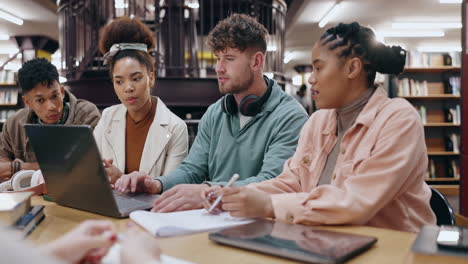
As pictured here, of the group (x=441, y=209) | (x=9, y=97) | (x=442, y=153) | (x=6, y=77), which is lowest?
(x=442, y=153)

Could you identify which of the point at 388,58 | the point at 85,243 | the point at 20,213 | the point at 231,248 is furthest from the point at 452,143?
the point at 85,243

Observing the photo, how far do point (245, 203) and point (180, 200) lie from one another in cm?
24

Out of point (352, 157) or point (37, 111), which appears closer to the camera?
point (352, 157)

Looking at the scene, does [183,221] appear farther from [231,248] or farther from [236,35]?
[236,35]

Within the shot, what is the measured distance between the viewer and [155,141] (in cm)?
230

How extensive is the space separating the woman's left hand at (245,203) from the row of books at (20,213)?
1.58 feet

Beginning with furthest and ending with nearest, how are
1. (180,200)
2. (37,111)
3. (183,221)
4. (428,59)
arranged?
1. (428,59)
2. (37,111)
3. (180,200)
4. (183,221)

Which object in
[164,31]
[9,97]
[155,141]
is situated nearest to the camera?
[155,141]

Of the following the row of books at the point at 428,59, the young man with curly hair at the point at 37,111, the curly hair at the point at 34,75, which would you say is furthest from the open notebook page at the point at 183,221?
the row of books at the point at 428,59

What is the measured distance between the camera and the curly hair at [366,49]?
145cm

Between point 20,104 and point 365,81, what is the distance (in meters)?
9.91

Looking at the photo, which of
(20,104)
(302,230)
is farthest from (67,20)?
(302,230)

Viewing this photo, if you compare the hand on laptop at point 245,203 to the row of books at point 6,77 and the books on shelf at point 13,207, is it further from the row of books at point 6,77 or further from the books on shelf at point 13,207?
the row of books at point 6,77

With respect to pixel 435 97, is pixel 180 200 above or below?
below
